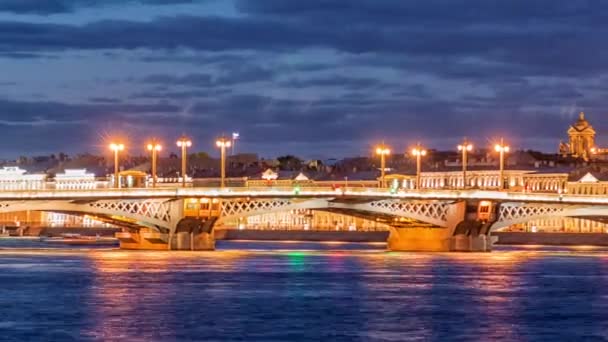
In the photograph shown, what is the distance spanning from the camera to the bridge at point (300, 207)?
95.9 metres

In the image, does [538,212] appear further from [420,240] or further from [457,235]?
[420,240]

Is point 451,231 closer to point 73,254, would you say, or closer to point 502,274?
point 73,254

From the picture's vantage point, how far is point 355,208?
99625 millimetres

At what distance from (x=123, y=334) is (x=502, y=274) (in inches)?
1174

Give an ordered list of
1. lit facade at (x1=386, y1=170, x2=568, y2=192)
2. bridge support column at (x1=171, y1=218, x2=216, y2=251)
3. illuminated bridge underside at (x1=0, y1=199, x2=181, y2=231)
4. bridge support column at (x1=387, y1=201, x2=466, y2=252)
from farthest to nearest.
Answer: lit facade at (x1=386, y1=170, x2=568, y2=192)
bridge support column at (x1=387, y1=201, x2=466, y2=252)
bridge support column at (x1=171, y1=218, x2=216, y2=251)
illuminated bridge underside at (x1=0, y1=199, x2=181, y2=231)

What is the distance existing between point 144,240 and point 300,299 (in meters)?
43.0

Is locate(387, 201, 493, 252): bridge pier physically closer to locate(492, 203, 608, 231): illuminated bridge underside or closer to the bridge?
the bridge

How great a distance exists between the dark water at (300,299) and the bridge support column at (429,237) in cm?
1162

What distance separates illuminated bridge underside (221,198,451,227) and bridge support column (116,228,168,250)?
123 inches

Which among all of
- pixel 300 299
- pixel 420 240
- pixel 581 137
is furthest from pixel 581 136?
pixel 300 299

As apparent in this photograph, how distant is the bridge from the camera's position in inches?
3775

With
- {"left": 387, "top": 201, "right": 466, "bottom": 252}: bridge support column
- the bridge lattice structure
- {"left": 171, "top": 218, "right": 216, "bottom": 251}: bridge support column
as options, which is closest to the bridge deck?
the bridge lattice structure

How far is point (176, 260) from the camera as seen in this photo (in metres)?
85.8

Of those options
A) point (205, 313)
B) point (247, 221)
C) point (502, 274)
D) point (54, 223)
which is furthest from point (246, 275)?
point (54, 223)
